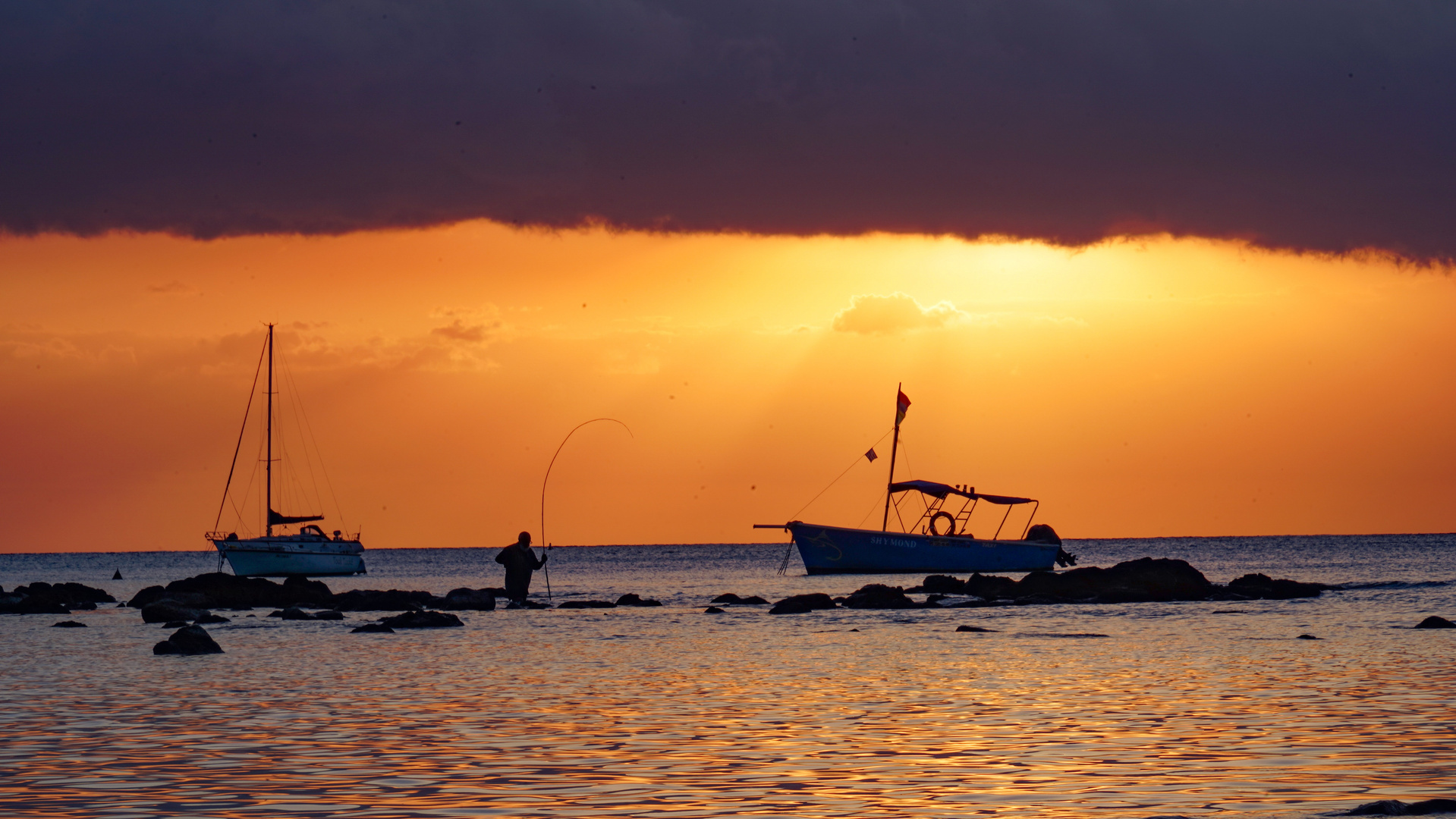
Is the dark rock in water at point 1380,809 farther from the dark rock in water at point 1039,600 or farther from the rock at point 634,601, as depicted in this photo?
the rock at point 634,601

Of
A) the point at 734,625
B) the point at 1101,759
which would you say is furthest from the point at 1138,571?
the point at 1101,759

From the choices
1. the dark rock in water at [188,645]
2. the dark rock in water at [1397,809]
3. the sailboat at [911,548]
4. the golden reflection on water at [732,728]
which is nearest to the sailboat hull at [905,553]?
the sailboat at [911,548]

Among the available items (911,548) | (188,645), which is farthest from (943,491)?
(188,645)

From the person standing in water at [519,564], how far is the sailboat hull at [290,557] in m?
54.2

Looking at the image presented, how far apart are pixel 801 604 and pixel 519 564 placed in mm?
9999

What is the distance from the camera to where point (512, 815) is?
1272cm

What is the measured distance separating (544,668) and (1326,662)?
14980 millimetres

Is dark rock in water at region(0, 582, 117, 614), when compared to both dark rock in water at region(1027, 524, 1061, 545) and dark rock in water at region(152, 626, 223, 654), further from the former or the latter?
dark rock in water at region(1027, 524, 1061, 545)

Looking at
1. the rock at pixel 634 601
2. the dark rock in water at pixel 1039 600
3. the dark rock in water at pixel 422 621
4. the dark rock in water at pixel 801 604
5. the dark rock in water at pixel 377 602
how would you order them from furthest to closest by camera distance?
the rock at pixel 634 601
the dark rock in water at pixel 1039 600
the dark rock in water at pixel 377 602
the dark rock in water at pixel 801 604
the dark rock in water at pixel 422 621

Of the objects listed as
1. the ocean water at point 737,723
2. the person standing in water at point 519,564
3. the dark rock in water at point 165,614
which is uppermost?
the person standing in water at point 519,564

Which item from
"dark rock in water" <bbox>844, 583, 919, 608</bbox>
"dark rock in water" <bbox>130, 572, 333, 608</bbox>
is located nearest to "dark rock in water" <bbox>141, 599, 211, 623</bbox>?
Answer: "dark rock in water" <bbox>130, 572, 333, 608</bbox>

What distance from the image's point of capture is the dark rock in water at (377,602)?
56.4 m

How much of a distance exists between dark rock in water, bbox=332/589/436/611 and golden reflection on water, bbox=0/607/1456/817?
21219 mm

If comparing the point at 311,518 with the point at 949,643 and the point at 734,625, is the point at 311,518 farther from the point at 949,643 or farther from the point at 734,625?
the point at 949,643
